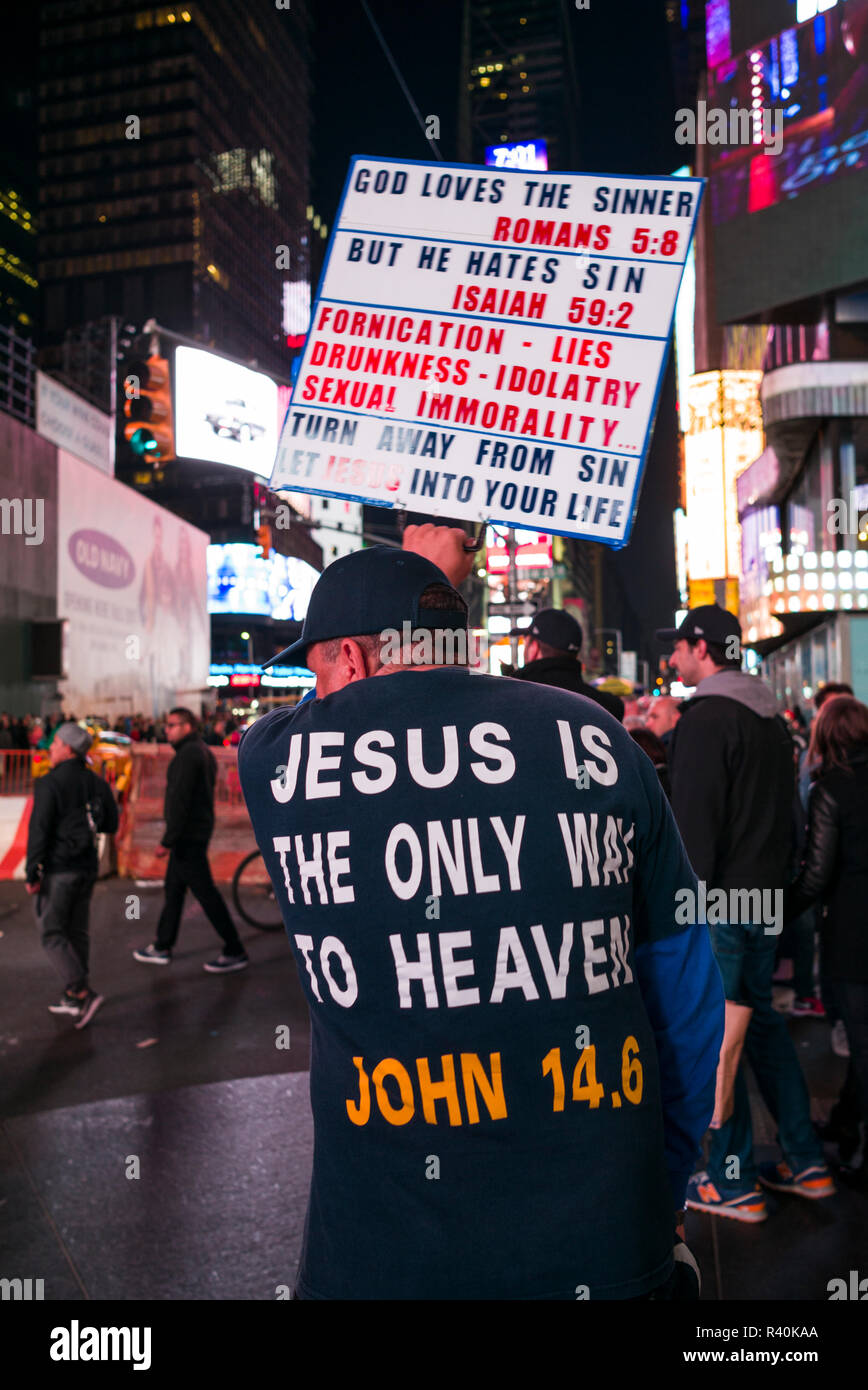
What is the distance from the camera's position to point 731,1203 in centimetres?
435

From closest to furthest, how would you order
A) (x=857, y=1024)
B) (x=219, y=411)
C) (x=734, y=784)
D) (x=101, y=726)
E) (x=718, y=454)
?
(x=734, y=784) < (x=857, y=1024) < (x=219, y=411) < (x=101, y=726) < (x=718, y=454)

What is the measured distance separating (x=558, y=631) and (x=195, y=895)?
5252 millimetres

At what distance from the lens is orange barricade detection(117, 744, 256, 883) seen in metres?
13.1

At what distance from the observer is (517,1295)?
5.25 ft

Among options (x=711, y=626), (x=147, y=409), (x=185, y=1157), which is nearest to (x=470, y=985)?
(x=711, y=626)

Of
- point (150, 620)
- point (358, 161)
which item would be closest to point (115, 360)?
point (150, 620)

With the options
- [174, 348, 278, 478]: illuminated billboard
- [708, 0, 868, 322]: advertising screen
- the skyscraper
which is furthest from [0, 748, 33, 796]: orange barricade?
the skyscraper

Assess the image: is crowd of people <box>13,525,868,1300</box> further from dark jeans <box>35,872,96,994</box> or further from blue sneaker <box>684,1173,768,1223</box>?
dark jeans <box>35,872,96,994</box>

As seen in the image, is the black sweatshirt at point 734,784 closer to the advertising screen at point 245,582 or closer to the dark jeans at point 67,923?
the dark jeans at point 67,923

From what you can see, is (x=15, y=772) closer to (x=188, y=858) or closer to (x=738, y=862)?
(x=188, y=858)

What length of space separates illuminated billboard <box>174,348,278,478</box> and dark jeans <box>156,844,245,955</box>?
1878cm
